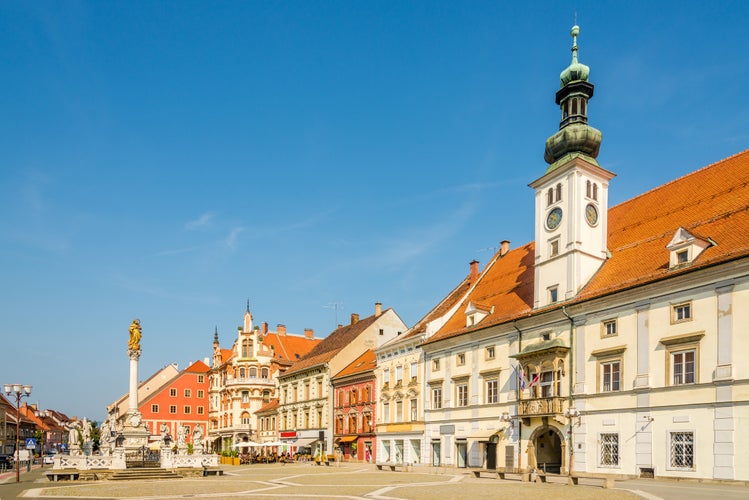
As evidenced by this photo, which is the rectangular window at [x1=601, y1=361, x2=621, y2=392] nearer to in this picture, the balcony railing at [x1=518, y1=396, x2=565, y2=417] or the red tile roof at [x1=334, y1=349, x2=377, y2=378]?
the balcony railing at [x1=518, y1=396, x2=565, y2=417]

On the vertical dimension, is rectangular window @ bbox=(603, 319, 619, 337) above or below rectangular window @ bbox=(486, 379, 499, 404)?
above

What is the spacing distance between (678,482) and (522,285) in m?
16.0

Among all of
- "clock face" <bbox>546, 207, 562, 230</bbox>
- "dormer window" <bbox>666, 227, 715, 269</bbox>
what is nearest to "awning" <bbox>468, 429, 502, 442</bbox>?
"clock face" <bbox>546, 207, 562, 230</bbox>

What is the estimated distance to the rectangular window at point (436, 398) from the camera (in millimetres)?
43031

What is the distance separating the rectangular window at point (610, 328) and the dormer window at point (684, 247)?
3819 mm

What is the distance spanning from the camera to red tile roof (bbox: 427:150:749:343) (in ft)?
92.0

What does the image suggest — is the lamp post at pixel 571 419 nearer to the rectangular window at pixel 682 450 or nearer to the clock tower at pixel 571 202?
the rectangular window at pixel 682 450

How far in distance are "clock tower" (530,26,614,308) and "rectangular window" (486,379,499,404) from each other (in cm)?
522

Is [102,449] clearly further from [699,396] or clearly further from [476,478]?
[699,396]

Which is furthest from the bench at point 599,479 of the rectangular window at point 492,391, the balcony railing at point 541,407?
the rectangular window at point 492,391

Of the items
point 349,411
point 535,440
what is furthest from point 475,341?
point 349,411

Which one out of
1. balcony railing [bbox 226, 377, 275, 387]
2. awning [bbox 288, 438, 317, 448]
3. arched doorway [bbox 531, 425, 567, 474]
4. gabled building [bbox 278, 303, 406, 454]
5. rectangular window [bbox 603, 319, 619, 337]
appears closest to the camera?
rectangular window [bbox 603, 319, 619, 337]

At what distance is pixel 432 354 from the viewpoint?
1743 inches

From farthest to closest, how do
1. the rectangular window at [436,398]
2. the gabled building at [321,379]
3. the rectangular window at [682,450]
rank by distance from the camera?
1. the gabled building at [321,379]
2. the rectangular window at [436,398]
3. the rectangular window at [682,450]
